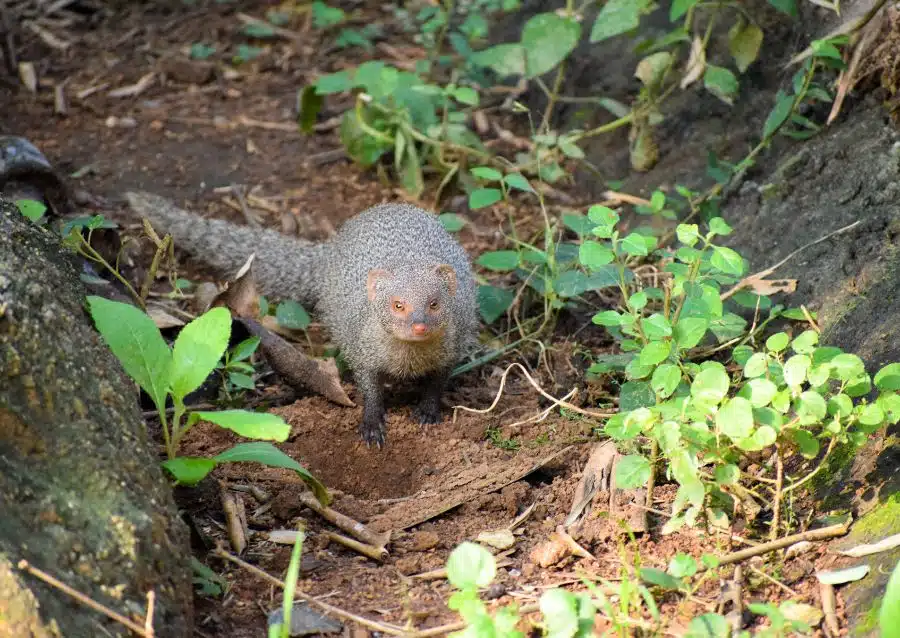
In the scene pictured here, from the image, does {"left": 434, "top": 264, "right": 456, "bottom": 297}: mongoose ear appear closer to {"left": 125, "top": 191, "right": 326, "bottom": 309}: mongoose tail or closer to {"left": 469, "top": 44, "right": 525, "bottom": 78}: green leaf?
{"left": 125, "top": 191, "right": 326, "bottom": 309}: mongoose tail

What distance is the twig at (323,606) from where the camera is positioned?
225cm

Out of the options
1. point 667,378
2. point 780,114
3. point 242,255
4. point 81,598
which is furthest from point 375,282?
point 81,598

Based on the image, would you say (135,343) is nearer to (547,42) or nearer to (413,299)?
(413,299)

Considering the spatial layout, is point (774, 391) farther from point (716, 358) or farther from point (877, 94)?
point (877, 94)

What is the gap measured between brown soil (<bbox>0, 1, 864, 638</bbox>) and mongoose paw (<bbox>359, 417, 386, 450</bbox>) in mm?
36

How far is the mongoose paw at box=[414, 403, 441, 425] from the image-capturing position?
365 cm

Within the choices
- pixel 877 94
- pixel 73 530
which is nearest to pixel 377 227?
pixel 877 94

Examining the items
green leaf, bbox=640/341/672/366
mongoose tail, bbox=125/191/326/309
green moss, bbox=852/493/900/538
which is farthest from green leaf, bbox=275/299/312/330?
green moss, bbox=852/493/900/538

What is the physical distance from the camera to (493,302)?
161 inches

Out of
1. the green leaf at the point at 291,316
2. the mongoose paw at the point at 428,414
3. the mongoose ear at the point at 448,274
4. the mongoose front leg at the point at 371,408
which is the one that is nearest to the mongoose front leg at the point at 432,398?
the mongoose paw at the point at 428,414

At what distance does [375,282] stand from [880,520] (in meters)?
2.02

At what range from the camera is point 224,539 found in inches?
103

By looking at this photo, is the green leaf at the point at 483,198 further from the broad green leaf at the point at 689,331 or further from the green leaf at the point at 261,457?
the green leaf at the point at 261,457

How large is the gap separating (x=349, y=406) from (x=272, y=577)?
4.15 feet
